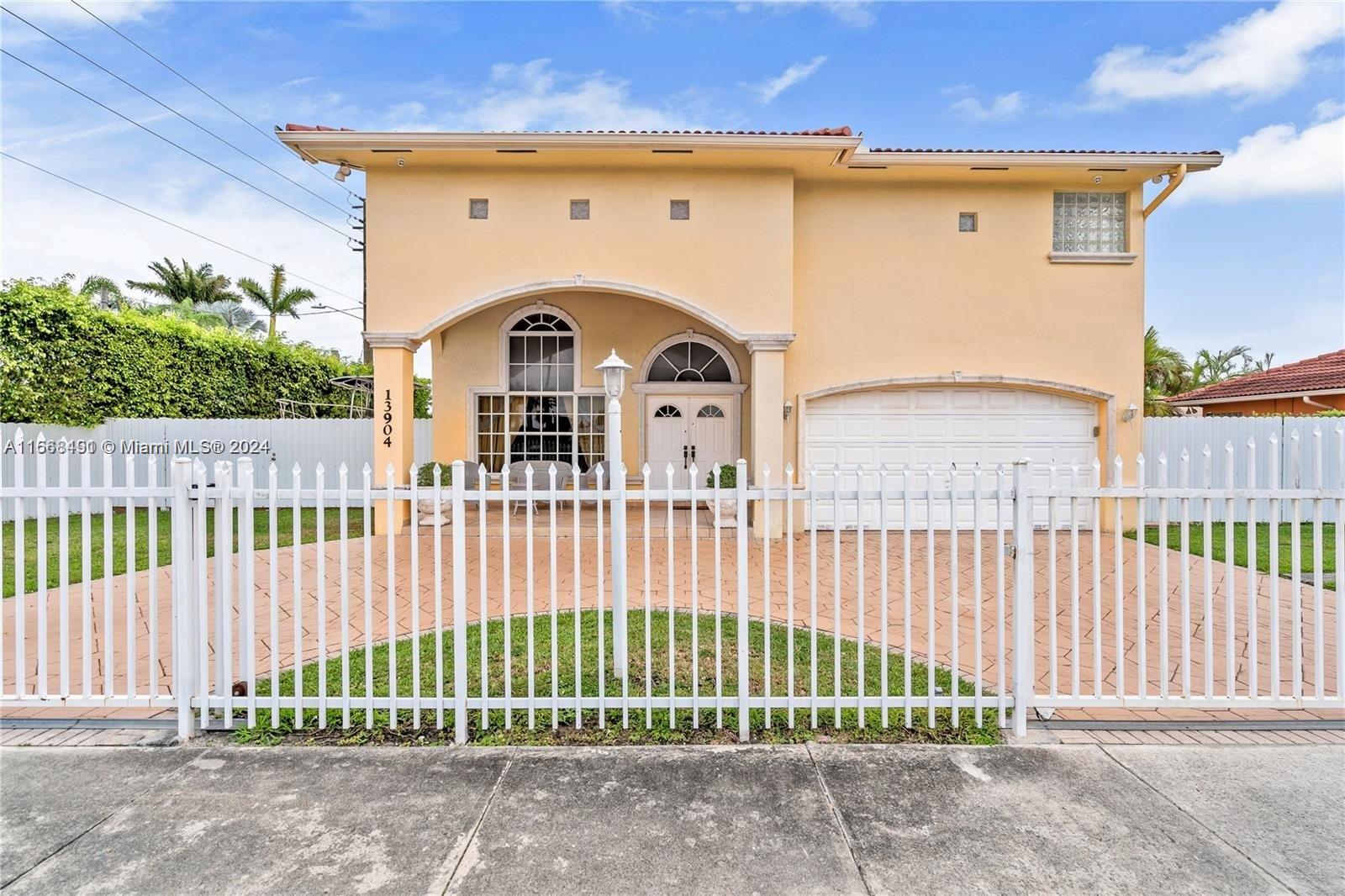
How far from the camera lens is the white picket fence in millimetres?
3428

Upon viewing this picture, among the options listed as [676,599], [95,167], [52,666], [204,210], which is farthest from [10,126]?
[676,599]

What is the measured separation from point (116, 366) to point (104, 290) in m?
12.5

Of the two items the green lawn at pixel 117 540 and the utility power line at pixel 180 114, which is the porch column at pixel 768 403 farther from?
the utility power line at pixel 180 114

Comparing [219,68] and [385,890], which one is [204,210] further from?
[385,890]

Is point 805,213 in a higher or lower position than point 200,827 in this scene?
higher

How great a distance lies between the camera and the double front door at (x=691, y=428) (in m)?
11.7

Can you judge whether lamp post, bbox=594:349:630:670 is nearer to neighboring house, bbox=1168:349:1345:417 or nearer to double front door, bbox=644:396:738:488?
double front door, bbox=644:396:738:488

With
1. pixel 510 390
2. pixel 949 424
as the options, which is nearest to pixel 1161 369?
pixel 949 424

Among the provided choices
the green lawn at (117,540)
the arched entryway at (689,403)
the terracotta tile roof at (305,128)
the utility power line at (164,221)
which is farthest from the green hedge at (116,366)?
the arched entryway at (689,403)

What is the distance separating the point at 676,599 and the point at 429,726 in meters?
3.04

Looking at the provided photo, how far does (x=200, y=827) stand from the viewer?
8.70 ft

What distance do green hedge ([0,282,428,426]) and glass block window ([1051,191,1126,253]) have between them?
16.4 metres

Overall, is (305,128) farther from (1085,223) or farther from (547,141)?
(1085,223)

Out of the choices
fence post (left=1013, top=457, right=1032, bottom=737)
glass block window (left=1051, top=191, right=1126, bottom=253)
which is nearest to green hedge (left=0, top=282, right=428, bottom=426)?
fence post (left=1013, top=457, right=1032, bottom=737)
